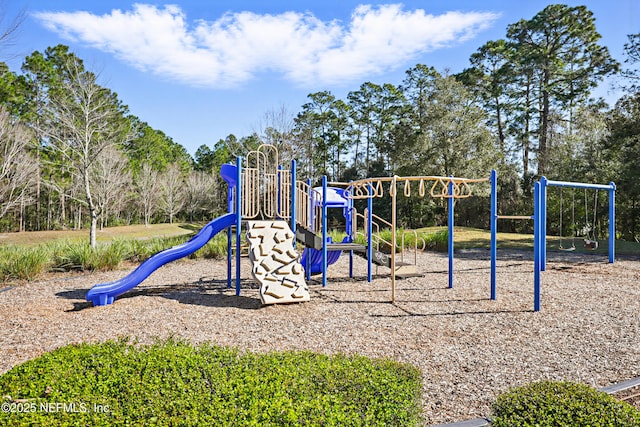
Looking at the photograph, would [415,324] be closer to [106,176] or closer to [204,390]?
[204,390]

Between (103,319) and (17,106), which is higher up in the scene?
(17,106)

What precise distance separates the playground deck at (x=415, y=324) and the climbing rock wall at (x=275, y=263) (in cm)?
20

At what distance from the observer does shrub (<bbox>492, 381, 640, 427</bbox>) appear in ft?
7.54

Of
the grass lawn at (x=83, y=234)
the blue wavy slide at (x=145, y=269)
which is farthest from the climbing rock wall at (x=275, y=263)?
the grass lawn at (x=83, y=234)

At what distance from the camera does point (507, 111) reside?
2920 centimetres

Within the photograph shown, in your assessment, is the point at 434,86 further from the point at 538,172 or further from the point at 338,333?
the point at 338,333

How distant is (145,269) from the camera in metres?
6.91

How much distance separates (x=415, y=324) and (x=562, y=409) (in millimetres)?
3277

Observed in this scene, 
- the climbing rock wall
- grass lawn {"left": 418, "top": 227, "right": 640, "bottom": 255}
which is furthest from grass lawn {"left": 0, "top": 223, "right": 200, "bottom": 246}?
grass lawn {"left": 418, "top": 227, "right": 640, "bottom": 255}

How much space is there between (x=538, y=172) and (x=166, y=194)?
2923 centimetres

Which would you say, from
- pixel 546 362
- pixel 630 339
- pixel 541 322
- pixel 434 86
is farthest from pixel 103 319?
pixel 434 86

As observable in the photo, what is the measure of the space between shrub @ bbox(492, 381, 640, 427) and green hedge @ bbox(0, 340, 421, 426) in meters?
0.54

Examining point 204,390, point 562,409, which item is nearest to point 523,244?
point 562,409

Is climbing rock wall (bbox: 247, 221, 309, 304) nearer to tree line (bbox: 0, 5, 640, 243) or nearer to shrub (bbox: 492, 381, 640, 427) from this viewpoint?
shrub (bbox: 492, 381, 640, 427)
